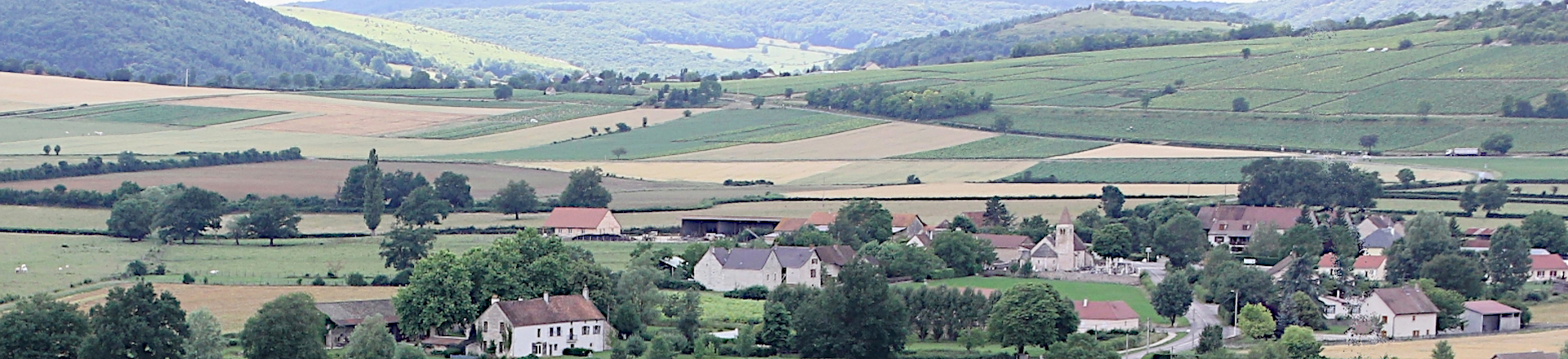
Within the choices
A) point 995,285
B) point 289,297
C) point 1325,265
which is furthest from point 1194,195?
point 289,297

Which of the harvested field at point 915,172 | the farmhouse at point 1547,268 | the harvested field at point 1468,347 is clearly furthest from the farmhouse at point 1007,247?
the harvested field at point 1468,347

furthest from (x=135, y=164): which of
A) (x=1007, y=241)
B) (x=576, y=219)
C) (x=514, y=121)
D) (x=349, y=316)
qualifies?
Result: (x=349, y=316)

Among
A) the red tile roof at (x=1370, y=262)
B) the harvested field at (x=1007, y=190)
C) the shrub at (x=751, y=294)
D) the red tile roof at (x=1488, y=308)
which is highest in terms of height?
the harvested field at (x=1007, y=190)

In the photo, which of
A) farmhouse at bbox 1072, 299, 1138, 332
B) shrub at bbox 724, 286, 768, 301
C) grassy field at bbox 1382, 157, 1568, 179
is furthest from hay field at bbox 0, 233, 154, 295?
grassy field at bbox 1382, 157, 1568, 179

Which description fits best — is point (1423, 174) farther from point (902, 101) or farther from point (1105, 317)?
point (1105, 317)

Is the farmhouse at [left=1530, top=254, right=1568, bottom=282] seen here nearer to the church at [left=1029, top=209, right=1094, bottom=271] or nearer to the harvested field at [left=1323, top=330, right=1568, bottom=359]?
the harvested field at [left=1323, top=330, right=1568, bottom=359]

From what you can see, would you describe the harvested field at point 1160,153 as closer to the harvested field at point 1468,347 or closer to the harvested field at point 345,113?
the harvested field at point 345,113

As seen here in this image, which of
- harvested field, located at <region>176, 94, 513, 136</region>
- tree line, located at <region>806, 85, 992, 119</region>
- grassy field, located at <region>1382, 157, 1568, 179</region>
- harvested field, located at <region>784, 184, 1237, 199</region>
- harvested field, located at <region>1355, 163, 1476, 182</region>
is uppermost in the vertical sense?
tree line, located at <region>806, 85, 992, 119</region>

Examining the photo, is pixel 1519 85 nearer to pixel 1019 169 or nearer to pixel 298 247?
pixel 1019 169
